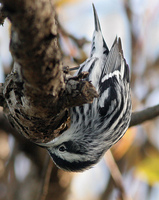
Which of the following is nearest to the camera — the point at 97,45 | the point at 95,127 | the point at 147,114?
the point at 95,127

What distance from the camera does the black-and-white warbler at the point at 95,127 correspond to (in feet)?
7.99

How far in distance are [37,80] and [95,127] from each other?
1.33 m

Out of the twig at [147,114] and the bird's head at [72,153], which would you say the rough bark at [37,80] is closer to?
the bird's head at [72,153]

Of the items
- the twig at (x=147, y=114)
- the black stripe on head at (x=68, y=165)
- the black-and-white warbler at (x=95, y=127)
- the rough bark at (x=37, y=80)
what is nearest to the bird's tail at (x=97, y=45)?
the black-and-white warbler at (x=95, y=127)

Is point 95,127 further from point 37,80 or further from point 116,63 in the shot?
point 37,80

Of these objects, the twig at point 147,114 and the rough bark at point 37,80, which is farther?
the twig at point 147,114

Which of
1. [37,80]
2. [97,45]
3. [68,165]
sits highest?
[37,80]

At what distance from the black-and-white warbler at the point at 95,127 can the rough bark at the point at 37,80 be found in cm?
62

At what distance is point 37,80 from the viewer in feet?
4.30

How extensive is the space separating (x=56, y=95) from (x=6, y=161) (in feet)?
8.02

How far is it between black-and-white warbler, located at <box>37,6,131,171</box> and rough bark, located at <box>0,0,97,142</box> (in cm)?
62

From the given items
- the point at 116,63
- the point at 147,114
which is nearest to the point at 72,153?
the point at 147,114

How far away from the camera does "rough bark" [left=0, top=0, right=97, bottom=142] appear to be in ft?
3.67


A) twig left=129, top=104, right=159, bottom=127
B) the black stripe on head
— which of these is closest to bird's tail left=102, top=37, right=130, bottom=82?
twig left=129, top=104, right=159, bottom=127
